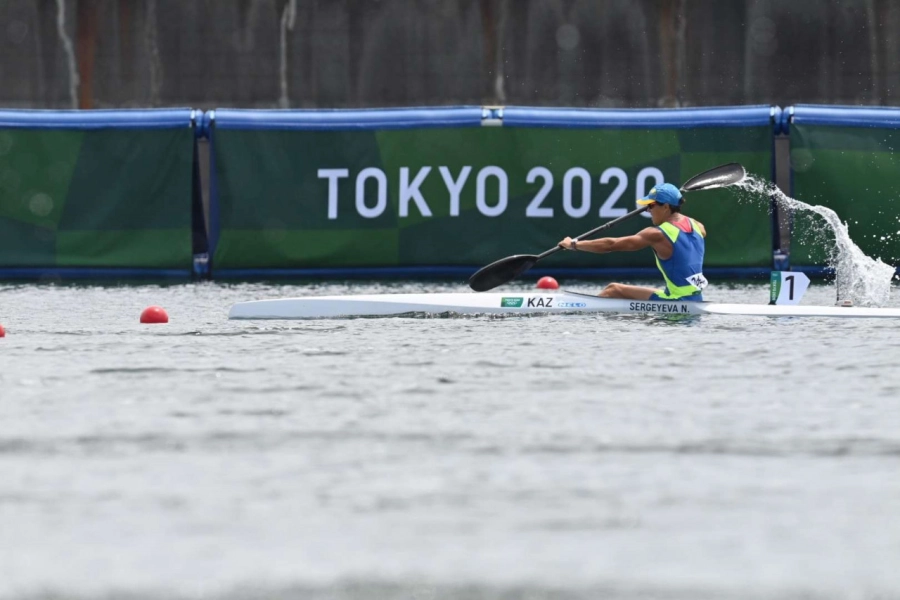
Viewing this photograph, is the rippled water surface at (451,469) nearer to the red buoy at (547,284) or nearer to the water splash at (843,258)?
the water splash at (843,258)

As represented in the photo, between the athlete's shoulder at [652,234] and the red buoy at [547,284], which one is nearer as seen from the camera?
the athlete's shoulder at [652,234]

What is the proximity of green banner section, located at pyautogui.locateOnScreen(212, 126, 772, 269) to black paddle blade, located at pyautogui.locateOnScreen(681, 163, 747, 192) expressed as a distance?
190 cm

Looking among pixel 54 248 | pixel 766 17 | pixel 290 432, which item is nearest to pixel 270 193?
pixel 54 248

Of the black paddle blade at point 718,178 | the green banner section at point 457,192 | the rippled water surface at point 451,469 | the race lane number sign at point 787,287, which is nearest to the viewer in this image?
the rippled water surface at point 451,469

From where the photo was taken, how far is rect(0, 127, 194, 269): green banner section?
16.0m

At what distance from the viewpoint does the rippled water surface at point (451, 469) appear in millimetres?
4211

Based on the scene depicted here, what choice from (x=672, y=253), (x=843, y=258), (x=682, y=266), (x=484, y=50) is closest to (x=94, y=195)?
(x=672, y=253)

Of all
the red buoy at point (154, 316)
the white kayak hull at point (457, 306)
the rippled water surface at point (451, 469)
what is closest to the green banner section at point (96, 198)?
the white kayak hull at point (457, 306)

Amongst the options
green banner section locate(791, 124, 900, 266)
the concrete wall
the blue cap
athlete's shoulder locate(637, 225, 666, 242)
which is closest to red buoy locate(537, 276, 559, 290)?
green banner section locate(791, 124, 900, 266)

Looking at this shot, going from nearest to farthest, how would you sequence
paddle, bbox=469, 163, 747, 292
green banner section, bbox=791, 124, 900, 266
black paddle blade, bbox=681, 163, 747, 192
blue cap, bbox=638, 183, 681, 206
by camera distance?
blue cap, bbox=638, 183, 681, 206, paddle, bbox=469, 163, 747, 292, black paddle blade, bbox=681, 163, 747, 192, green banner section, bbox=791, 124, 900, 266

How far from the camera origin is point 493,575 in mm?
4176

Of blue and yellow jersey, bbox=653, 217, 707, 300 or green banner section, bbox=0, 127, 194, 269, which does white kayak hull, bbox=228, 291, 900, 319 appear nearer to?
blue and yellow jersey, bbox=653, 217, 707, 300

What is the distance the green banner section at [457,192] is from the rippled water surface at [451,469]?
20.0 feet

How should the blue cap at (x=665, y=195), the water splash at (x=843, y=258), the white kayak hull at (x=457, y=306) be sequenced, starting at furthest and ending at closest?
the water splash at (x=843, y=258)
the blue cap at (x=665, y=195)
the white kayak hull at (x=457, y=306)
